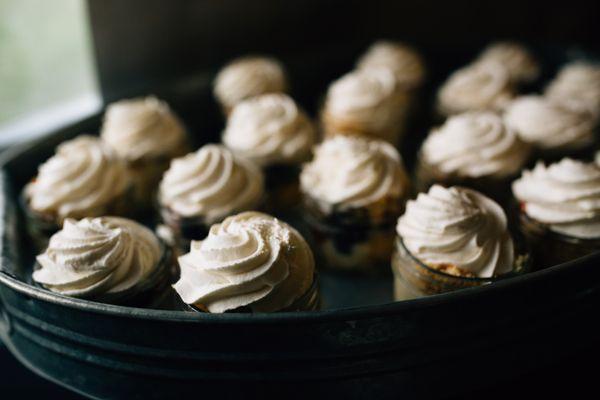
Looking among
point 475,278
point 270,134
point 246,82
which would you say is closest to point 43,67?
point 246,82

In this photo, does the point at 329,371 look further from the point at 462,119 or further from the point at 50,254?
the point at 462,119

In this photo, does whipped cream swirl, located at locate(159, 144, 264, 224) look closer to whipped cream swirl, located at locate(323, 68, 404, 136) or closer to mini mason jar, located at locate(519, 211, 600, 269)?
whipped cream swirl, located at locate(323, 68, 404, 136)

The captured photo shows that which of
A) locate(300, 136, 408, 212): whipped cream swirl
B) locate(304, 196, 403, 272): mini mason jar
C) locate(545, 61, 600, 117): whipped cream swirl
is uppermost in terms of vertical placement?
locate(300, 136, 408, 212): whipped cream swirl

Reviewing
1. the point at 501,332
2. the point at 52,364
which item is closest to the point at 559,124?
the point at 501,332

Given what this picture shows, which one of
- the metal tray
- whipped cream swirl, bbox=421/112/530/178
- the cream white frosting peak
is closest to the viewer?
the metal tray

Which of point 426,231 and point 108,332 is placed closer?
point 108,332

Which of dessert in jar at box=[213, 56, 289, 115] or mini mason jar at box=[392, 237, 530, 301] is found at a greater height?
dessert in jar at box=[213, 56, 289, 115]

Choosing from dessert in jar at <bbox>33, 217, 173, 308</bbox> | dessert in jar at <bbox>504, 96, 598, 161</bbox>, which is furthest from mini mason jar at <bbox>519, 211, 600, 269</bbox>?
dessert in jar at <bbox>33, 217, 173, 308</bbox>
